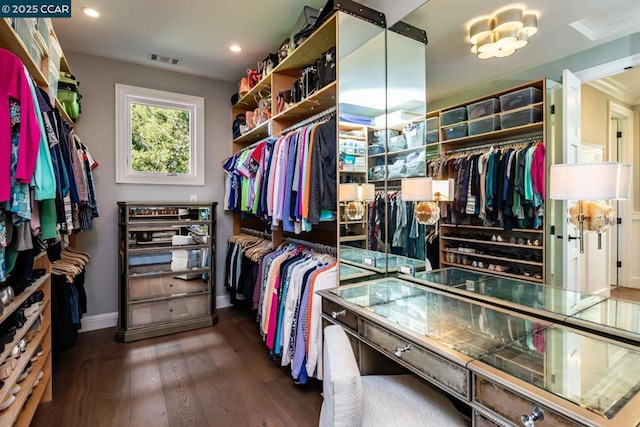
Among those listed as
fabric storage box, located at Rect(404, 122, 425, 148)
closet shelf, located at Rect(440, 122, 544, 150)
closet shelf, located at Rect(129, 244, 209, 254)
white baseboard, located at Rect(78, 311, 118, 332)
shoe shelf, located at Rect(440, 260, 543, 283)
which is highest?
fabric storage box, located at Rect(404, 122, 425, 148)

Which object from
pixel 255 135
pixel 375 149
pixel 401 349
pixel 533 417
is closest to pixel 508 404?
pixel 533 417

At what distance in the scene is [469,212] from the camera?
163 cm

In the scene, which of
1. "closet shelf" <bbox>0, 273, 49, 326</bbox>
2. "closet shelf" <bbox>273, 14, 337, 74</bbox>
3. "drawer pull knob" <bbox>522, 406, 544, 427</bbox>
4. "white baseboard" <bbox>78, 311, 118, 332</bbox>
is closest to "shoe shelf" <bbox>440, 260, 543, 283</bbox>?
"drawer pull knob" <bbox>522, 406, 544, 427</bbox>

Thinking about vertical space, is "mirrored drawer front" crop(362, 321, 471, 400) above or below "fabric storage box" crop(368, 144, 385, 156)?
below

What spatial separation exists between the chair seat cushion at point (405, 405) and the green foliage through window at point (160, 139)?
3.17 m

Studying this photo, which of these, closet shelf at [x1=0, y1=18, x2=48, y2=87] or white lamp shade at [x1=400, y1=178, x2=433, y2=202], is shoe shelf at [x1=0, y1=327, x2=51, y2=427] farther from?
white lamp shade at [x1=400, y1=178, x2=433, y2=202]

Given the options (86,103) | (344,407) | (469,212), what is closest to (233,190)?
(86,103)

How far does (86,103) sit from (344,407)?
3.66 meters

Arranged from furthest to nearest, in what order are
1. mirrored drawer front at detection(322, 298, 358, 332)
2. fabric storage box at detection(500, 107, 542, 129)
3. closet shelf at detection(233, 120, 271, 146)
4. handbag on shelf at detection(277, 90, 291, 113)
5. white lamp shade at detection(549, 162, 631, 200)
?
closet shelf at detection(233, 120, 271, 146) → handbag on shelf at detection(277, 90, 291, 113) → mirrored drawer front at detection(322, 298, 358, 332) → fabric storage box at detection(500, 107, 542, 129) → white lamp shade at detection(549, 162, 631, 200)

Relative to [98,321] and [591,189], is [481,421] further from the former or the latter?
[98,321]

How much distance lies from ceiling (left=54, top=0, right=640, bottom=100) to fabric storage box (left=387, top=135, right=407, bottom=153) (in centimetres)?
33

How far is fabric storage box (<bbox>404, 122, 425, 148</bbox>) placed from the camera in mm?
1935

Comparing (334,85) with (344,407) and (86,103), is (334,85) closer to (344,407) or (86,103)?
(344,407)

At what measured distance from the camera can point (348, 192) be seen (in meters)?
2.09
